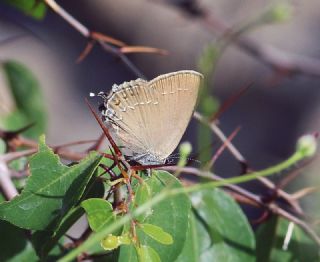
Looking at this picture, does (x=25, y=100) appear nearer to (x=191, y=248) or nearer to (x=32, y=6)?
(x=32, y=6)

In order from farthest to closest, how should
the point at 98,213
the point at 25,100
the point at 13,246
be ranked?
the point at 25,100, the point at 13,246, the point at 98,213

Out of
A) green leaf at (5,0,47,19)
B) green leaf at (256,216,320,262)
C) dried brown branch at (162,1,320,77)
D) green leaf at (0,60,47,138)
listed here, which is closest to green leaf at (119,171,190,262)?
green leaf at (256,216,320,262)

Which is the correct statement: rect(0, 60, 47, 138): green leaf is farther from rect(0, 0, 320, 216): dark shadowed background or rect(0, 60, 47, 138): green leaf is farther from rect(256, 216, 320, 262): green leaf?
rect(0, 0, 320, 216): dark shadowed background

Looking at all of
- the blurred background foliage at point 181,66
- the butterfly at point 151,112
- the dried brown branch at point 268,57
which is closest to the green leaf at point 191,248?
the butterfly at point 151,112

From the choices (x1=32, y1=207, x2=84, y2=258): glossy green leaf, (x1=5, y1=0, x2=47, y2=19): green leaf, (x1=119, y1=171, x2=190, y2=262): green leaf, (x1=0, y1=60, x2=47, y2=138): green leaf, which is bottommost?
(x1=0, y1=60, x2=47, y2=138): green leaf

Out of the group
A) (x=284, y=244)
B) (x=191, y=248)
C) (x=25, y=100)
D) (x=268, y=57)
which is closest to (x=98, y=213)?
(x=191, y=248)

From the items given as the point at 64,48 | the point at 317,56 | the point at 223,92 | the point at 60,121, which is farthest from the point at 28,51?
the point at 317,56
